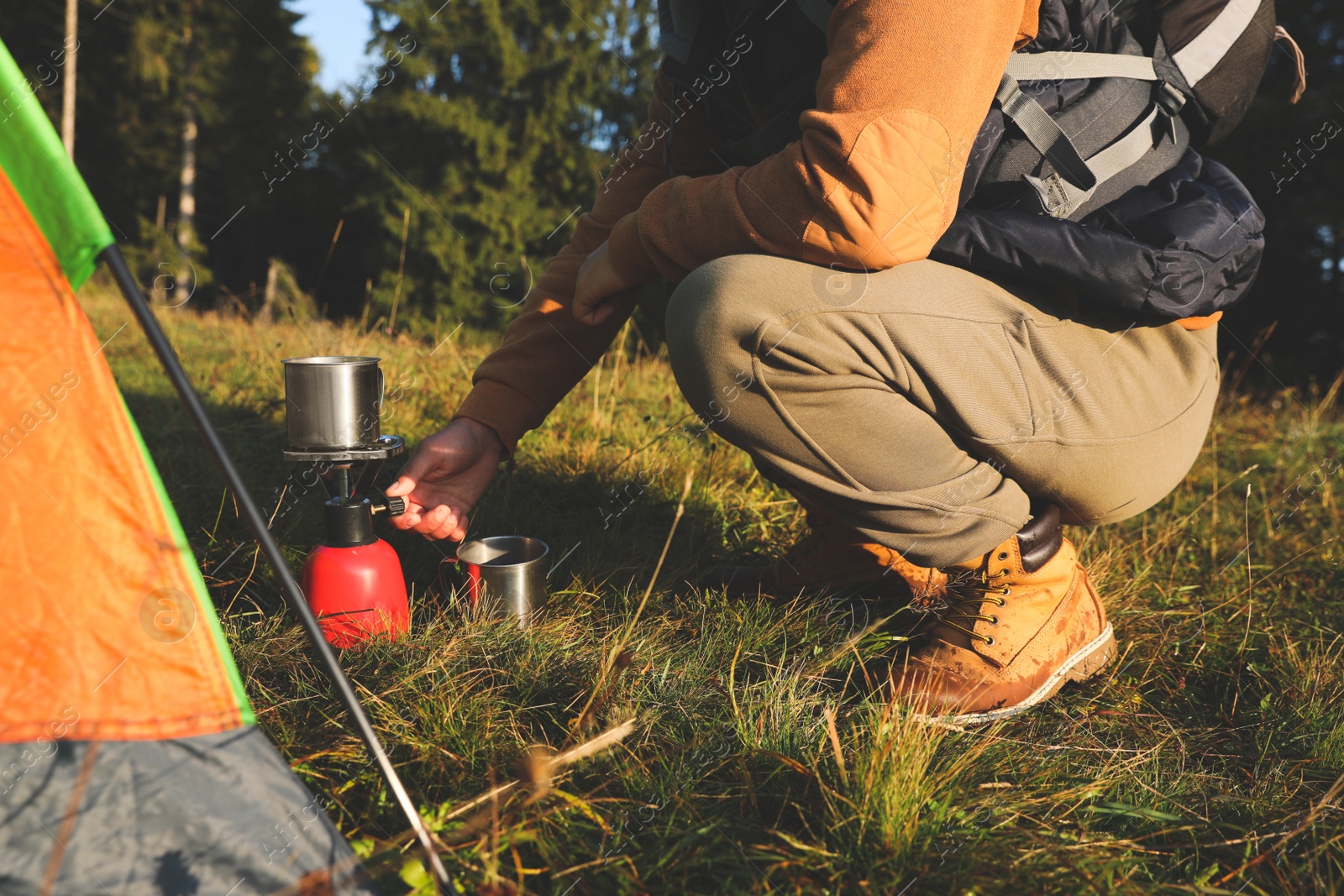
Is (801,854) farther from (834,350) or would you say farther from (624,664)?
(834,350)

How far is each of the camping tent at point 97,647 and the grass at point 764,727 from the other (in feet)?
0.56

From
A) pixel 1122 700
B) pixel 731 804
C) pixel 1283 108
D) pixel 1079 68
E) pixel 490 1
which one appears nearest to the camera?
pixel 731 804

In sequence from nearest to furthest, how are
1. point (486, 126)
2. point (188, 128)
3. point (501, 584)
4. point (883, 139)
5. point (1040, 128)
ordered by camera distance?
point (883, 139)
point (1040, 128)
point (501, 584)
point (188, 128)
point (486, 126)

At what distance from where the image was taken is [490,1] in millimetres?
20078

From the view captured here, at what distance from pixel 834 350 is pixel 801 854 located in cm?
84

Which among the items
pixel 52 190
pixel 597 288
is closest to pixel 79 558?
pixel 52 190

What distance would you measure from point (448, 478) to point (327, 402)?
0.33 meters

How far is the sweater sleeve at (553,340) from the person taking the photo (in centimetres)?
198

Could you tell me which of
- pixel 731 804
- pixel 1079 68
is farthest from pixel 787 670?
pixel 1079 68

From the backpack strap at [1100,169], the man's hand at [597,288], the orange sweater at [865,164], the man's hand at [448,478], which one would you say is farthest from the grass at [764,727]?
the backpack strap at [1100,169]

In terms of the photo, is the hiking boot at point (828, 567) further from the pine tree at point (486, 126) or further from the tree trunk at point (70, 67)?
the tree trunk at point (70, 67)

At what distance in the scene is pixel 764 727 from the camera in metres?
1.42

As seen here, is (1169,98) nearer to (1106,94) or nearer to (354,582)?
(1106,94)

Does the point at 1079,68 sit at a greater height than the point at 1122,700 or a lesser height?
greater
